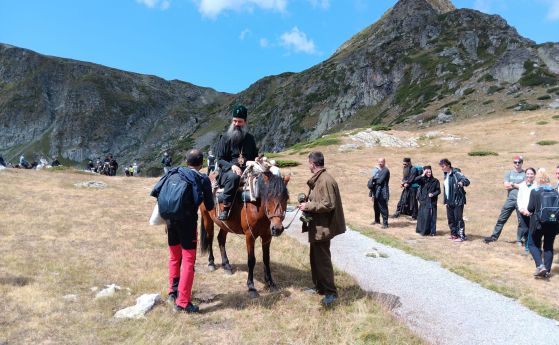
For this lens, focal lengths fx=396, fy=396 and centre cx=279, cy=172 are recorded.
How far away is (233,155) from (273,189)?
6.64 ft

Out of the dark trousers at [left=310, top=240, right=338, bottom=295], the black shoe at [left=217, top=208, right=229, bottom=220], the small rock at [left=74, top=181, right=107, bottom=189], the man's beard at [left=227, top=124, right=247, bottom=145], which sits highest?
the man's beard at [left=227, top=124, right=247, bottom=145]

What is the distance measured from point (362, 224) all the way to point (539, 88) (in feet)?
206

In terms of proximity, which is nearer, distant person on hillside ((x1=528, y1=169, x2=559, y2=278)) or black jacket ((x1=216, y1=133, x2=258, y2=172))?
black jacket ((x1=216, y1=133, x2=258, y2=172))

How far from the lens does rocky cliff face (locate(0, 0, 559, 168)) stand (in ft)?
250

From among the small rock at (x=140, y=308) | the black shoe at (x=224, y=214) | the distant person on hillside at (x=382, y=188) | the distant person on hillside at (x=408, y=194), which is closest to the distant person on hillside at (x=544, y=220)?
the distant person on hillside at (x=382, y=188)

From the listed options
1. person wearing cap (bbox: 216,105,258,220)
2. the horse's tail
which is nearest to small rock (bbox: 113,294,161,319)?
person wearing cap (bbox: 216,105,258,220)

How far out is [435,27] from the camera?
121750 millimetres

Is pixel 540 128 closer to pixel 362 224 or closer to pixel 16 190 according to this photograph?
pixel 362 224

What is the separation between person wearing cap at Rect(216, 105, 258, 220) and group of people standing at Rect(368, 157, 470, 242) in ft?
28.1

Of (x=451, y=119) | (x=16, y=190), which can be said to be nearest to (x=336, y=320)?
(x=16, y=190)

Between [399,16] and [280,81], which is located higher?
[399,16]

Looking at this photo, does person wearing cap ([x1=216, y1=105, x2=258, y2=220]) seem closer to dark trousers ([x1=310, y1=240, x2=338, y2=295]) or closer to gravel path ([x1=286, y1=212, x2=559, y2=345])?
dark trousers ([x1=310, y1=240, x2=338, y2=295])

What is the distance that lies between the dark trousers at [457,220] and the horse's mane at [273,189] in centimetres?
935

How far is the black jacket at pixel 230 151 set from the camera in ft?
30.4
